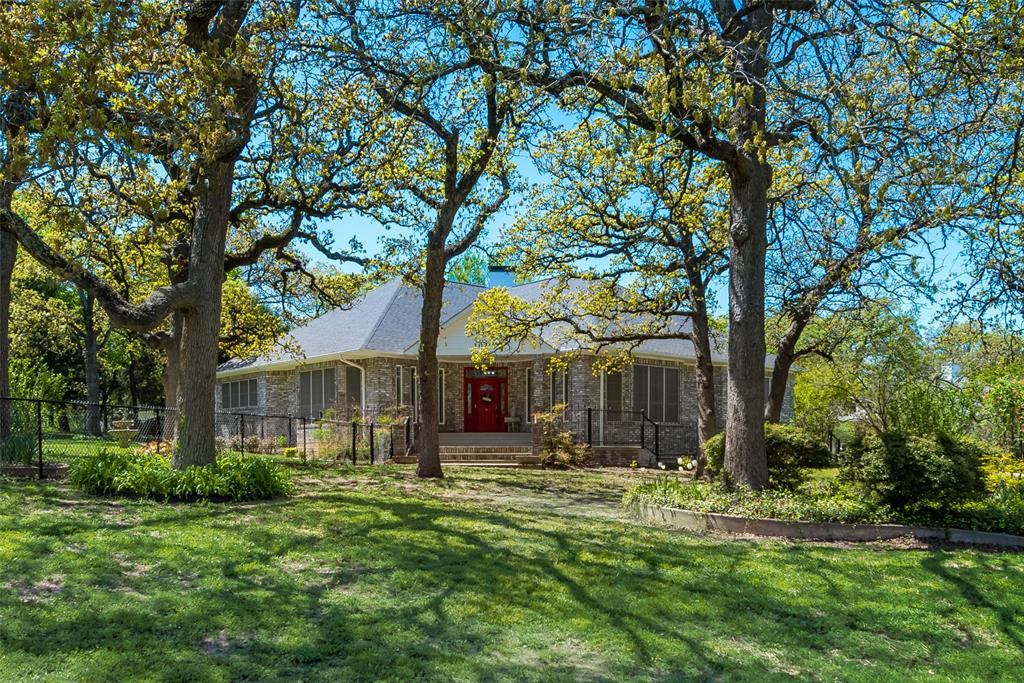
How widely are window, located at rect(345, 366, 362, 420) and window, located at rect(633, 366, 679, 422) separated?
882 cm

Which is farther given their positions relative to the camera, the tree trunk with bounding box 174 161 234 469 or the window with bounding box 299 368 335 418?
the window with bounding box 299 368 335 418

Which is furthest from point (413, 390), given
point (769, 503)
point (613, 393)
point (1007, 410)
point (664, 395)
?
point (1007, 410)

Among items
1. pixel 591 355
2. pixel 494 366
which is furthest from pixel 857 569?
pixel 494 366

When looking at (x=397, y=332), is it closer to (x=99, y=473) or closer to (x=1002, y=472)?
(x=99, y=473)

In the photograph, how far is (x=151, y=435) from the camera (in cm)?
1902

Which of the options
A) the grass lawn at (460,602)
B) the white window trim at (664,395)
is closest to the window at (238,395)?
the white window trim at (664,395)

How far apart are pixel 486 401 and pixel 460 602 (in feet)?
61.8

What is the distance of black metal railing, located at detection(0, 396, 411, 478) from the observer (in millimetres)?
12438

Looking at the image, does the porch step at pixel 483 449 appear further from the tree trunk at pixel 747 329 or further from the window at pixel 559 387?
the tree trunk at pixel 747 329

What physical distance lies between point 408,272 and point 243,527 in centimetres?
987

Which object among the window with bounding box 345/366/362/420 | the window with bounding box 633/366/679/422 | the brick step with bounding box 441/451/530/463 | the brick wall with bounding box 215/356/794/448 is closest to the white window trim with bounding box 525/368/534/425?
the brick wall with bounding box 215/356/794/448

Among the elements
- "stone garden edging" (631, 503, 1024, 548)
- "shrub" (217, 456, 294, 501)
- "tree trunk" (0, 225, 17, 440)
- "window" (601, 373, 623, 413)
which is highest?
"tree trunk" (0, 225, 17, 440)

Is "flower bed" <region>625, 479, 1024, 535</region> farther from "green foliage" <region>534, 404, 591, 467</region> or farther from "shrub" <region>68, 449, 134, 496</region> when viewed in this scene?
"green foliage" <region>534, 404, 591, 467</region>

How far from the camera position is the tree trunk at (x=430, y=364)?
15.8 m
